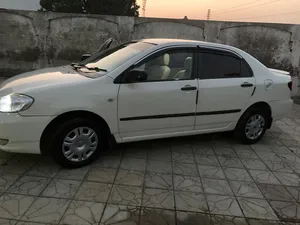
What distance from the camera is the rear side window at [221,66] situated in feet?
14.6

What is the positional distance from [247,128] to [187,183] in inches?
74.8

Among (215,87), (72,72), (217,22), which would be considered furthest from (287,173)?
(217,22)

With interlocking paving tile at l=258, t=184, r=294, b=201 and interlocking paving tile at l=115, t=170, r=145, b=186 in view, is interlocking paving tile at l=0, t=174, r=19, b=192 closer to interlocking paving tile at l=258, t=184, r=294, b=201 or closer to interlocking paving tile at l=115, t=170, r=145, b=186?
interlocking paving tile at l=115, t=170, r=145, b=186

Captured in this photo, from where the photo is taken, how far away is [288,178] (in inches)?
160

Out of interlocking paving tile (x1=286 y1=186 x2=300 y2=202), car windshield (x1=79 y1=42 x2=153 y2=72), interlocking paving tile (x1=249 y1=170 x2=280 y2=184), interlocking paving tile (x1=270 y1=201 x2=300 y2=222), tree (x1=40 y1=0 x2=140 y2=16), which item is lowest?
interlocking paving tile (x1=286 y1=186 x2=300 y2=202)

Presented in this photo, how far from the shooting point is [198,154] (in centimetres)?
458

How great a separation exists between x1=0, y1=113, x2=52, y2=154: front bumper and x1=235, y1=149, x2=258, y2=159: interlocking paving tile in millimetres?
2880

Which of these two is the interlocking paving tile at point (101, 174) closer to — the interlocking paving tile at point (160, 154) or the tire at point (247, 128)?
the interlocking paving tile at point (160, 154)

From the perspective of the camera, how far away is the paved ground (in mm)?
2947

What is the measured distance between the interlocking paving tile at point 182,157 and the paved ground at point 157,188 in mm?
14

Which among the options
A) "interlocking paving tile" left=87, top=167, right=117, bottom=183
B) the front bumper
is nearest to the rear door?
"interlocking paving tile" left=87, top=167, right=117, bottom=183

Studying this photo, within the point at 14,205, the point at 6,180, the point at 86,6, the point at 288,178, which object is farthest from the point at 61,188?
the point at 86,6

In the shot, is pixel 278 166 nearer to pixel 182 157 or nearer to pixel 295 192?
pixel 295 192

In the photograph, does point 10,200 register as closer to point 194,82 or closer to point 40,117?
point 40,117
